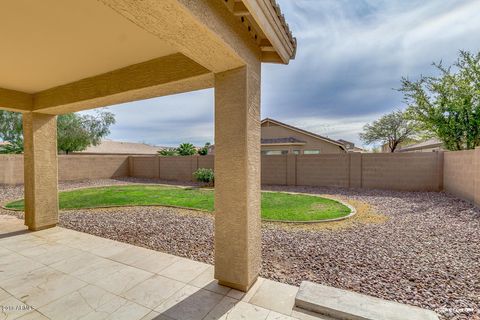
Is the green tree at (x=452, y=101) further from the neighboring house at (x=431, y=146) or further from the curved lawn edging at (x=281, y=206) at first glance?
the curved lawn edging at (x=281, y=206)

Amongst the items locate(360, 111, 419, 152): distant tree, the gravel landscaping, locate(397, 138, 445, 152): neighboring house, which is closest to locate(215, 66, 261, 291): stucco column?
the gravel landscaping

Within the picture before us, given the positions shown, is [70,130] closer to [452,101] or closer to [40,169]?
[40,169]

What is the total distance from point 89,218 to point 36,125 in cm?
284

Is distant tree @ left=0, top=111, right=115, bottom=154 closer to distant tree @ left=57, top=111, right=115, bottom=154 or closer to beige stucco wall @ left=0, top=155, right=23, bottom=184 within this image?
distant tree @ left=57, top=111, right=115, bottom=154

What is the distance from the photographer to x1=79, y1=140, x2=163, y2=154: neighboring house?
3132 cm

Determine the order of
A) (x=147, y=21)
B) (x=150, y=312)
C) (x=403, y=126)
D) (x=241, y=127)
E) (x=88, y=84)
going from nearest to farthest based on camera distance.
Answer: (x=147, y=21) → (x=150, y=312) → (x=241, y=127) → (x=88, y=84) → (x=403, y=126)

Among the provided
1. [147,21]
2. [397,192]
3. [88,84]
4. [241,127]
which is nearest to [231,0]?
[147,21]

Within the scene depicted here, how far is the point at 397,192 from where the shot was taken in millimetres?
10406

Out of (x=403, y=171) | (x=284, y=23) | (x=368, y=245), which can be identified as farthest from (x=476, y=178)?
(x=284, y=23)

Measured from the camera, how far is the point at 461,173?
27.4ft

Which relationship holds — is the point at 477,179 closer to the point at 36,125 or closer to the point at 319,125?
the point at 36,125

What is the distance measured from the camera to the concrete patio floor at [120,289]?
2484mm

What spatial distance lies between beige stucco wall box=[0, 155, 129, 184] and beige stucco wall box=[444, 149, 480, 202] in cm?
2018

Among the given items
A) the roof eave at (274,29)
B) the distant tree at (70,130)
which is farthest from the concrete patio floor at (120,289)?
the distant tree at (70,130)
